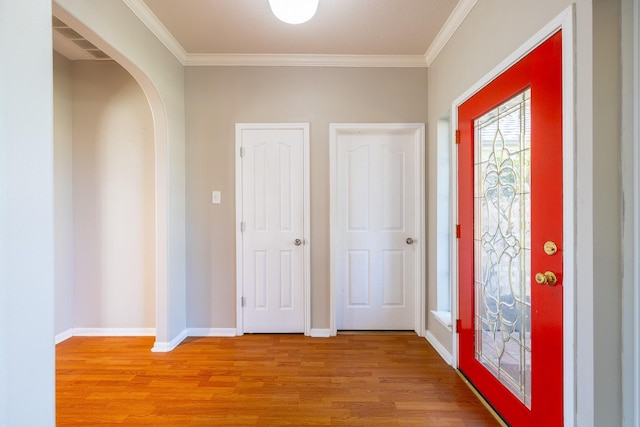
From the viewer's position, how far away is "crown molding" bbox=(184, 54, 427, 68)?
9.14 ft

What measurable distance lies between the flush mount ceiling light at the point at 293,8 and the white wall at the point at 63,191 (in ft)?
7.64

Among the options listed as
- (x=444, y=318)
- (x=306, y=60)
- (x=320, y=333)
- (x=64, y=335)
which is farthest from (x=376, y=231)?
(x=64, y=335)

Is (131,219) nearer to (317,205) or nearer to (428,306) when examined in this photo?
(317,205)

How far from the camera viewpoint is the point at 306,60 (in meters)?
2.80

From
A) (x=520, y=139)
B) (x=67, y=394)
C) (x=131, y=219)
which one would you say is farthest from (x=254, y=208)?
(x=520, y=139)

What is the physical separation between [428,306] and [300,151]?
193 cm

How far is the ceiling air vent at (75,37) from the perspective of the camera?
224cm

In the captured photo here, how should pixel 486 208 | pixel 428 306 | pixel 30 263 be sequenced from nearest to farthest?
1. pixel 30 263
2. pixel 486 208
3. pixel 428 306

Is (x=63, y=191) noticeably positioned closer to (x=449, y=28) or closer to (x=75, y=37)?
(x=75, y=37)

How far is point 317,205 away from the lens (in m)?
2.87

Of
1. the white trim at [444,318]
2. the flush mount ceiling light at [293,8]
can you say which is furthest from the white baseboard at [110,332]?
the flush mount ceiling light at [293,8]

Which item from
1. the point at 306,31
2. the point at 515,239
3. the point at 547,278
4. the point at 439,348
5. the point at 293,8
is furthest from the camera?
the point at 439,348

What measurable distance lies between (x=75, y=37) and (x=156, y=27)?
2.36ft

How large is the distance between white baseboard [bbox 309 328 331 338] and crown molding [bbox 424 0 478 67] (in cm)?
272
